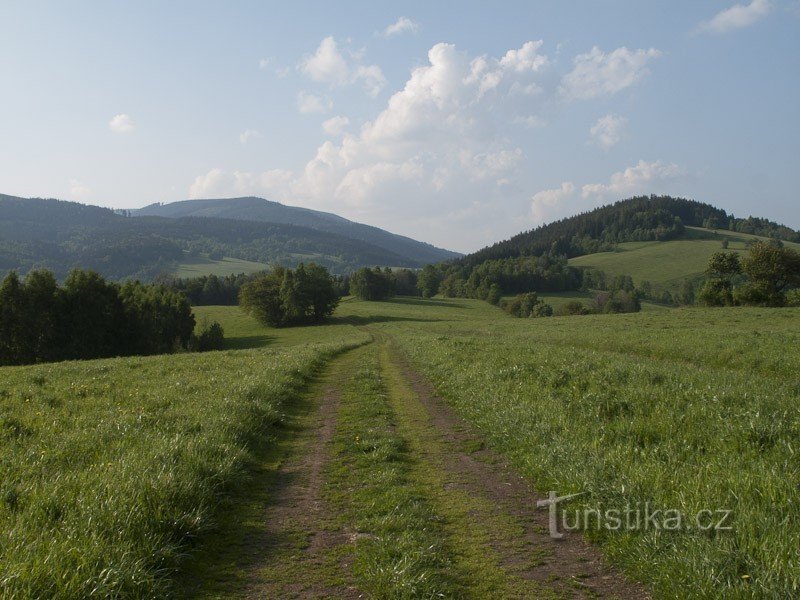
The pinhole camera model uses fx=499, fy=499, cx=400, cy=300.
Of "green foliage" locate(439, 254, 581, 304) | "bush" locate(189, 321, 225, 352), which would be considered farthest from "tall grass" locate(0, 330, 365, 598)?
"green foliage" locate(439, 254, 581, 304)

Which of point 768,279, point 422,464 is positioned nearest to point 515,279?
point 768,279

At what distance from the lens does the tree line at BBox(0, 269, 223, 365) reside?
49281mm

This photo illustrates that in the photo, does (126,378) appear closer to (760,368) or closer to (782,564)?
(782,564)

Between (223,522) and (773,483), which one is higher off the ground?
(773,483)

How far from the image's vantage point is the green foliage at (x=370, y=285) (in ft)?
406

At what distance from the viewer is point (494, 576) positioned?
5230 millimetres

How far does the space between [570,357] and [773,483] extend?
44.7 ft

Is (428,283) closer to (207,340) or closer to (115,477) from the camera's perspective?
(207,340)

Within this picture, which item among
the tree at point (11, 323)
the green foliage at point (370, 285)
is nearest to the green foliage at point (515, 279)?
the green foliage at point (370, 285)

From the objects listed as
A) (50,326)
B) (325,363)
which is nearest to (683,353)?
(325,363)

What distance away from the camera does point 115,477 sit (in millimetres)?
6805

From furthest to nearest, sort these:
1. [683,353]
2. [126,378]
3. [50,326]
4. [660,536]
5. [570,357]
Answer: [50,326]
[683,353]
[570,357]
[126,378]
[660,536]

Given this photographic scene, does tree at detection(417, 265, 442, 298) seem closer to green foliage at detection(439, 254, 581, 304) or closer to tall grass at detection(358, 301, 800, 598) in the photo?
green foliage at detection(439, 254, 581, 304)

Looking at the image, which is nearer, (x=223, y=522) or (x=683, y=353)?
(x=223, y=522)
